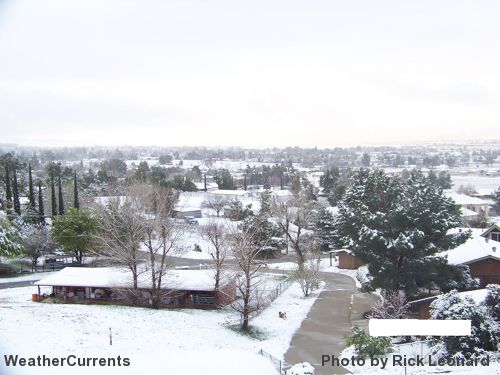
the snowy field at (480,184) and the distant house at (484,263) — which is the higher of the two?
the distant house at (484,263)

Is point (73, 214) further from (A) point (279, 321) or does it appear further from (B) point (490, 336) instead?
(B) point (490, 336)

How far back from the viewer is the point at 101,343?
1717 centimetres

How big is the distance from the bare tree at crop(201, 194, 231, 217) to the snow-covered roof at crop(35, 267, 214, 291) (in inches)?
1087

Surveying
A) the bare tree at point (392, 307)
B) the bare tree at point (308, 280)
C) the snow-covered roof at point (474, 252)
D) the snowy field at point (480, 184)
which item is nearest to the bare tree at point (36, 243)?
the bare tree at point (308, 280)

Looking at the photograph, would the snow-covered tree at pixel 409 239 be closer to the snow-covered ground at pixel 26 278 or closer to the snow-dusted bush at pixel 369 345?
the snow-dusted bush at pixel 369 345

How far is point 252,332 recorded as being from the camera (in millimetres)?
21812

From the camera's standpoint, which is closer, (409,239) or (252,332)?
(252,332)

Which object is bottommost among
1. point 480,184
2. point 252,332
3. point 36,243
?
point 252,332

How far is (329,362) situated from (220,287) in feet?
27.5

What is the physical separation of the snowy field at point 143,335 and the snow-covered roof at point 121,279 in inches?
55.6

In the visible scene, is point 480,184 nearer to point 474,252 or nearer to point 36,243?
point 474,252

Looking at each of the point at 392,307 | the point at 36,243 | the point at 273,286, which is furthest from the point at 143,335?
the point at 36,243

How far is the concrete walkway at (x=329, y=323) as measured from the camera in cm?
1872

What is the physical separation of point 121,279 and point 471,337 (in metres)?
16.2
